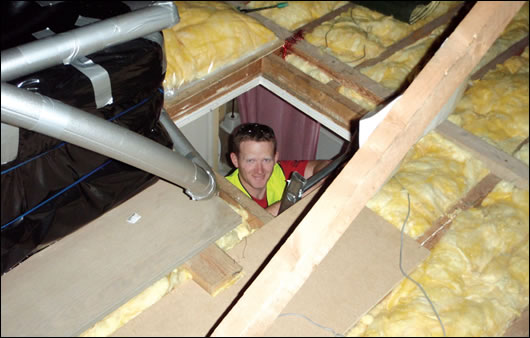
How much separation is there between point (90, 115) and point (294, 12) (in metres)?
1.70

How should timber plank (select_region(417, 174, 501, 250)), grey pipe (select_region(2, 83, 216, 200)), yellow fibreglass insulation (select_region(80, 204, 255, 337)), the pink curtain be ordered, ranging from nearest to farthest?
1. grey pipe (select_region(2, 83, 216, 200))
2. yellow fibreglass insulation (select_region(80, 204, 255, 337))
3. timber plank (select_region(417, 174, 501, 250))
4. the pink curtain

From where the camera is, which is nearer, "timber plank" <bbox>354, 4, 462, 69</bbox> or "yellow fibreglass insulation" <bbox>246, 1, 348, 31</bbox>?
"timber plank" <bbox>354, 4, 462, 69</bbox>

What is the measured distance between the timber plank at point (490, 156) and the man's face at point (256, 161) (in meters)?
0.83

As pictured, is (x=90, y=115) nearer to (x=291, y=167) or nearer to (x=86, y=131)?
(x=86, y=131)

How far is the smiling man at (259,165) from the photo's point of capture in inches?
92.2

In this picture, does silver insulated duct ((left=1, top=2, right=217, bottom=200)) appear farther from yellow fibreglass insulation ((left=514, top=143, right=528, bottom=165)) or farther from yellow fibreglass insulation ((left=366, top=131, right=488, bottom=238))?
yellow fibreglass insulation ((left=514, top=143, right=528, bottom=165))

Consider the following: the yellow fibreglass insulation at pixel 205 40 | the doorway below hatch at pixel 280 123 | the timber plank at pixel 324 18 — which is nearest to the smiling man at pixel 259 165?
the yellow fibreglass insulation at pixel 205 40

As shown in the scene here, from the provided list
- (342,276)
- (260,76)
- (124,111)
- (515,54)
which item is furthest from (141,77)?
(515,54)

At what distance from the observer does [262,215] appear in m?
1.70

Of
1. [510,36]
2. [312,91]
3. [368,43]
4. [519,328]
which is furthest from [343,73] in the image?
[519,328]

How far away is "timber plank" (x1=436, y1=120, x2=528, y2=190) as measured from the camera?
5.84 ft

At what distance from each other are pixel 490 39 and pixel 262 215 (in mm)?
943

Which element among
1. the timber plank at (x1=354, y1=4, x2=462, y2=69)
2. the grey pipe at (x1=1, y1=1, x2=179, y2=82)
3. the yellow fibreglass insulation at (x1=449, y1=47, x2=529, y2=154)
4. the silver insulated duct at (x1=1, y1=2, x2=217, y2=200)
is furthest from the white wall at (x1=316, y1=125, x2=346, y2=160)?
the grey pipe at (x1=1, y1=1, x2=179, y2=82)

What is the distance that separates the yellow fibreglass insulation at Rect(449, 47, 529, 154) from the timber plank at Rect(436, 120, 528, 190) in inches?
3.6
